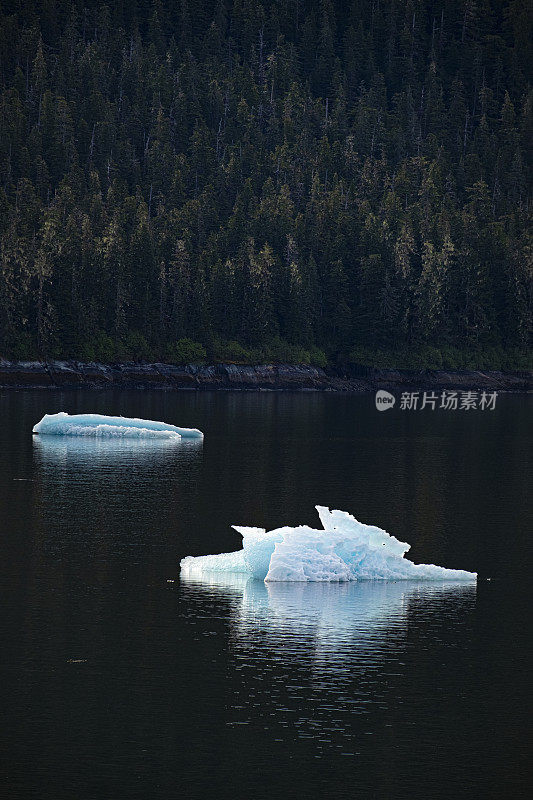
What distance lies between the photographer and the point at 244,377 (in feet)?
571

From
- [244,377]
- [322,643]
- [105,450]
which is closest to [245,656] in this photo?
[322,643]

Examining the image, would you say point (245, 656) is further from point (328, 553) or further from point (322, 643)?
point (328, 553)

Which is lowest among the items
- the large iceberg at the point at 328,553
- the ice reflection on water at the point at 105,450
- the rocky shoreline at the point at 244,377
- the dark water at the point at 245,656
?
the dark water at the point at 245,656

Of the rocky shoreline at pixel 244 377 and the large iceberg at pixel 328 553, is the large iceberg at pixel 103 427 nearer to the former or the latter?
the large iceberg at pixel 328 553

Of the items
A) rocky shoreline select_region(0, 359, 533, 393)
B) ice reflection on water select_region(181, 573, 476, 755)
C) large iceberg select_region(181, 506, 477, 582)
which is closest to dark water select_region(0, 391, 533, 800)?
ice reflection on water select_region(181, 573, 476, 755)

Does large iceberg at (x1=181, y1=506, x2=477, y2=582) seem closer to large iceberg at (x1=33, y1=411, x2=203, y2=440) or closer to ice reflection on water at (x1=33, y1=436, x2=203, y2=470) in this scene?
ice reflection on water at (x1=33, y1=436, x2=203, y2=470)

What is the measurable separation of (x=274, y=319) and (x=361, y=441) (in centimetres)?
8935

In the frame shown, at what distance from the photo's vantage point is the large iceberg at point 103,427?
83000mm

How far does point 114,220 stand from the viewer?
190m

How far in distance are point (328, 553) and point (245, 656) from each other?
288 inches

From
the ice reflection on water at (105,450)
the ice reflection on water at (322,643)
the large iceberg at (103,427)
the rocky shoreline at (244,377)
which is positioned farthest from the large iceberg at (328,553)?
the rocky shoreline at (244,377)

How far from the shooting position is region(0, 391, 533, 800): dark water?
78.0ft

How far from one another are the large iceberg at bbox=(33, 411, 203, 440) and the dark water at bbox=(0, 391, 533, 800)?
2105 centimetres

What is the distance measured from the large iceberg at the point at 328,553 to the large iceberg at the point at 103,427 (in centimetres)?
4475
